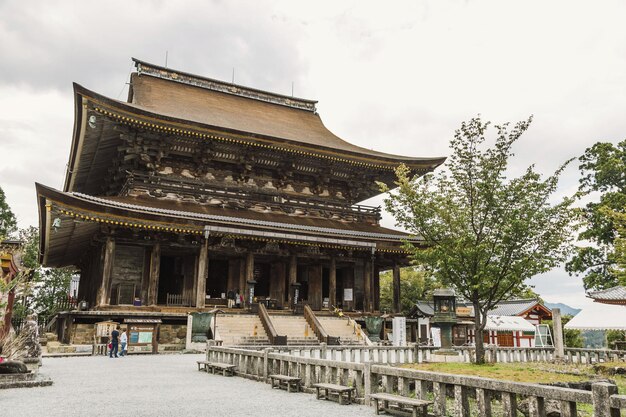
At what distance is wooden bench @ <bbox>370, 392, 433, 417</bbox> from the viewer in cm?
746

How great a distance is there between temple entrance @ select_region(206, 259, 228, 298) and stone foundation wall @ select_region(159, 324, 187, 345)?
500cm

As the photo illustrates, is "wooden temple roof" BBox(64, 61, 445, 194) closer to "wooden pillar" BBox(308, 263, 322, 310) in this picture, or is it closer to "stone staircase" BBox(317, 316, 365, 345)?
"wooden pillar" BBox(308, 263, 322, 310)

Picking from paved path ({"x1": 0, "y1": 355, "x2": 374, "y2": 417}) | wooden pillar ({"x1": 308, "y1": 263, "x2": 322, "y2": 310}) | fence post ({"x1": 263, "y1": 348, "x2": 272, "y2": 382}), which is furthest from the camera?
wooden pillar ({"x1": 308, "y1": 263, "x2": 322, "y2": 310})

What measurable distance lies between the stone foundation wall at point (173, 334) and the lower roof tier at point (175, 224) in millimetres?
4280

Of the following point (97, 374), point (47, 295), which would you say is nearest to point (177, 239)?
point (97, 374)

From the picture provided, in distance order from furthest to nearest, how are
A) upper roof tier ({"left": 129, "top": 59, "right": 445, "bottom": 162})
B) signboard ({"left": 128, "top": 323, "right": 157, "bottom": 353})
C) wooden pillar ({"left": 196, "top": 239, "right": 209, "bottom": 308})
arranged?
upper roof tier ({"left": 129, "top": 59, "right": 445, "bottom": 162})
wooden pillar ({"left": 196, "top": 239, "right": 209, "bottom": 308})
signboard ({"left": 128, "top": 323, "right": 157, "bottom": 353})

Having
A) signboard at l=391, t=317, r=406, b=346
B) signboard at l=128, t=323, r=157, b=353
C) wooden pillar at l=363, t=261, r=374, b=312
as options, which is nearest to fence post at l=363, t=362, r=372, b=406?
signboard at l=128, t=323, r=157, b=353

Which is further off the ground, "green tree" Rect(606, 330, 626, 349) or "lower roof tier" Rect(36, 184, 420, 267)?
"lower roof tier" Rect(36, 184, 420, 267)

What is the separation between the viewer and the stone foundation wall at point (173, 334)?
21.3 m

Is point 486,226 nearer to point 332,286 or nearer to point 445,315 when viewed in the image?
point 445,315

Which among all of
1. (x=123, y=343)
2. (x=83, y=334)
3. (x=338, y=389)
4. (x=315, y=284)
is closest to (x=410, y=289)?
(x=315, y=284)

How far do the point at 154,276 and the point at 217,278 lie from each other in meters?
5.11

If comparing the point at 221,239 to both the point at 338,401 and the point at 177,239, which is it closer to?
the point at 177,239

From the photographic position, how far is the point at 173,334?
2156cm
